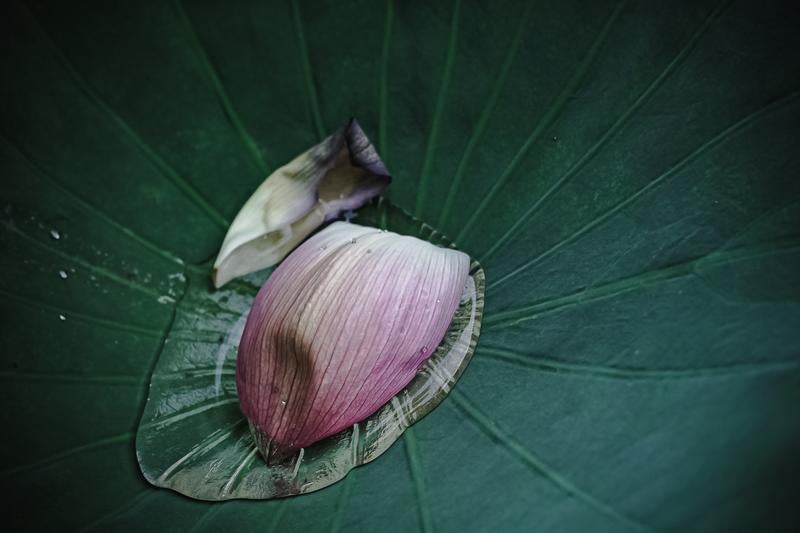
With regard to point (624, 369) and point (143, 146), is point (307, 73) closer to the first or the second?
point (143, 146)

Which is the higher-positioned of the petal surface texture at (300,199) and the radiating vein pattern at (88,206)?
the radiating vein pattern at (88,206)

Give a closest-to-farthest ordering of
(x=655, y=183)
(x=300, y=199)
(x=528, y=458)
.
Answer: (x=528, y=458) < (x=655, y=183) < (x=300, y=199)

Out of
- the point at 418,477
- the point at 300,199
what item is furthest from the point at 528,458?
the point at 300,199

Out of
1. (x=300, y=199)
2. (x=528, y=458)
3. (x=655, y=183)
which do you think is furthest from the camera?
(x=300, y=199)

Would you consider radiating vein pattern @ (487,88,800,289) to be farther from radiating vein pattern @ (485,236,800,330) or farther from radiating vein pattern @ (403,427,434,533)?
radiating vein pattern @ (403,427,434,533)

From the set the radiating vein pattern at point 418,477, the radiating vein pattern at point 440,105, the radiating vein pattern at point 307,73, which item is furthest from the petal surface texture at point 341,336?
the radiating vein pattern at point 307,73

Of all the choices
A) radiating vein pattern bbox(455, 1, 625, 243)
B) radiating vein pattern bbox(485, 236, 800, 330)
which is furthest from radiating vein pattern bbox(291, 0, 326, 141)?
radiating vein pattern bbox(485, 236, 800, 330)

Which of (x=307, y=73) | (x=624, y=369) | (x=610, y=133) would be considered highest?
(x=307, y=73)

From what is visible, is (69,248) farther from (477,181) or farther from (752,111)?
(752,111)

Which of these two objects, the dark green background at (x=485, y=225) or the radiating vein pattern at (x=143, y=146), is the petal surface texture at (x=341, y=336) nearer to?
the dark green background at (x=485, y=225)
